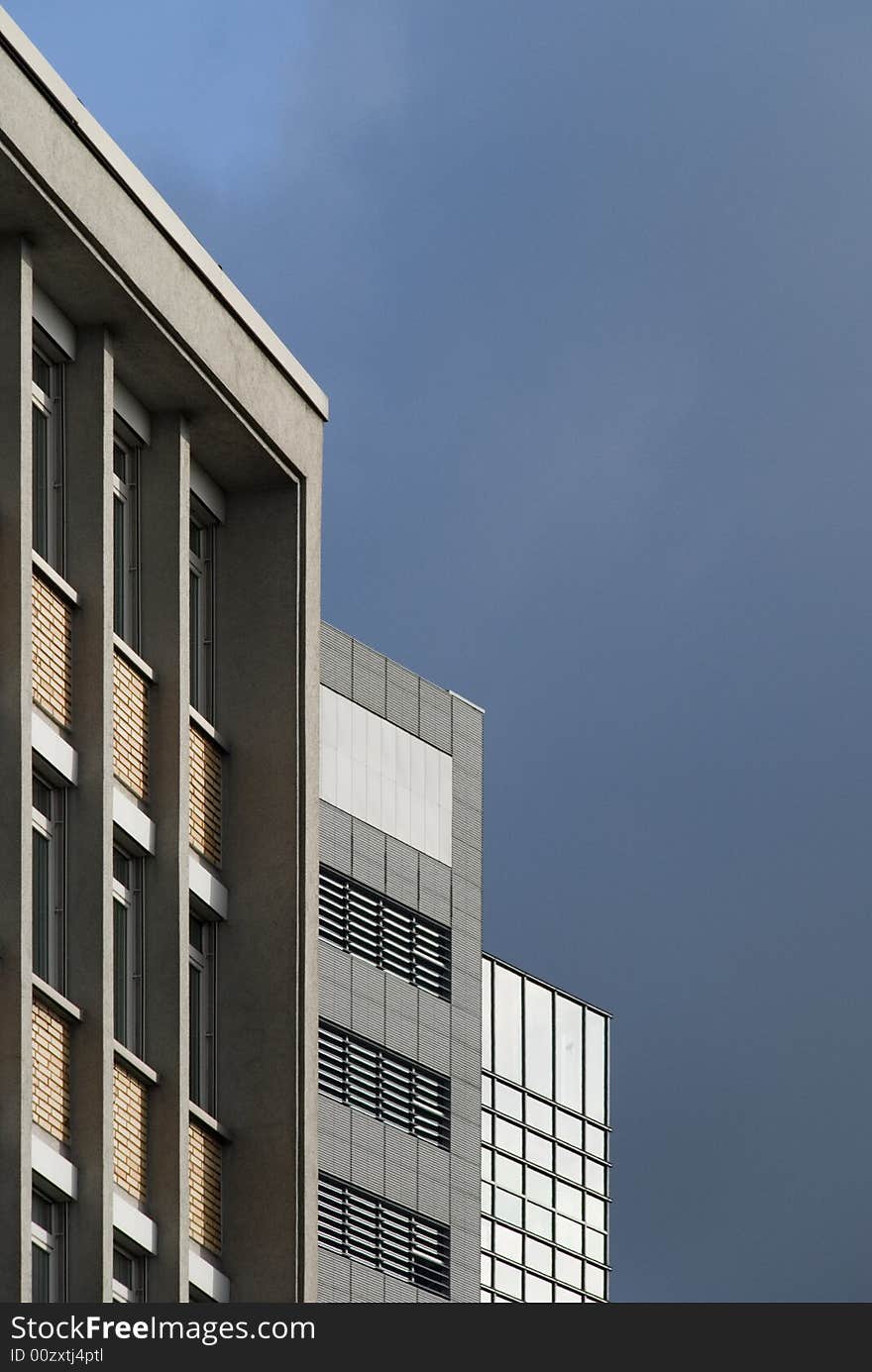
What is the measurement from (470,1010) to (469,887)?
3127 mm

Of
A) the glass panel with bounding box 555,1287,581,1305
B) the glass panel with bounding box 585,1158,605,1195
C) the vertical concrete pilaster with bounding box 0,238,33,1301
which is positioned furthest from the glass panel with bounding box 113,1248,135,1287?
the glass panel with bounding box 585,1158,605,1195

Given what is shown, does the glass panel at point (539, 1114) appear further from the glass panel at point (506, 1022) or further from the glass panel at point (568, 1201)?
the glass panel at point (568, 1201)

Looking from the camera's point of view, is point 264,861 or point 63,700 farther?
point 264,861

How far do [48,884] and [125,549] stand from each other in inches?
201

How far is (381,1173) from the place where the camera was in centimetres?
6519

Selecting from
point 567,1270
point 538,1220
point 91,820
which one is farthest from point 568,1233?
point 91,820

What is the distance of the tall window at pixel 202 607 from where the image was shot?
128 ft

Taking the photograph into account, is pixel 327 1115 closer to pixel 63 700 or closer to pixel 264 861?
pixel 264 861

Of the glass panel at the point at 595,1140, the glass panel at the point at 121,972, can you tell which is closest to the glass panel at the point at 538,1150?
the glass panel at the point at 595,1140

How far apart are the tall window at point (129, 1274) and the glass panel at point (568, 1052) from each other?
48317mm

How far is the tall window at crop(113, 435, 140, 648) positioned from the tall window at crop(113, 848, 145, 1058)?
2787mm

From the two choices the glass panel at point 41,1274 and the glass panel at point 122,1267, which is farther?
the glass panel at point 122,1267

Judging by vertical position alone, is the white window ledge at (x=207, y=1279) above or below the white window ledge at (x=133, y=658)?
below

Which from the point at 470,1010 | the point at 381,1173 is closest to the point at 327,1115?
the point at 381,1173
